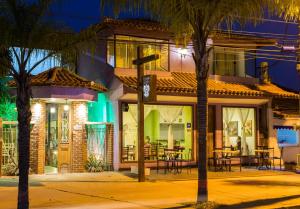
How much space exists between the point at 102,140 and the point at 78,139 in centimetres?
137

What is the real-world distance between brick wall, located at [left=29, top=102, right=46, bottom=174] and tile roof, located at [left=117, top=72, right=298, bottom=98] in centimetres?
362

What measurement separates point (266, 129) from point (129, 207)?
14.4m

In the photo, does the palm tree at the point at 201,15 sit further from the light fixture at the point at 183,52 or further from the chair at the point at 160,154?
the light fixture at the point at 183,52

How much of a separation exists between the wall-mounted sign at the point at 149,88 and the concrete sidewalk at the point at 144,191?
9.89 feet

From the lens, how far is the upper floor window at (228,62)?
1019 inches

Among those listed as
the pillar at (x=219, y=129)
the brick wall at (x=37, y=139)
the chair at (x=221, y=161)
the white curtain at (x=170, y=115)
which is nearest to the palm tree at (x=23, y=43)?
the brick wall at (x=37, y=139)

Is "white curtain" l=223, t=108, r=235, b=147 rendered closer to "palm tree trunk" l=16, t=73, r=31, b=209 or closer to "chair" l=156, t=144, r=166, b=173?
"chair" l=156, t=144, r=166, b=173

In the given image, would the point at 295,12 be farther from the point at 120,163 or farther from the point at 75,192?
the point at 120,163

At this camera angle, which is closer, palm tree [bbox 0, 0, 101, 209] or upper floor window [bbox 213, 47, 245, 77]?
palm tree [bbox 0, 0, 101, 209]

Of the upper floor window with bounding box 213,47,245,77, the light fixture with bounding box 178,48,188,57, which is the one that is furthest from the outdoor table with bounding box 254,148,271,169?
the light fixture with bounding box 178,48,188,57

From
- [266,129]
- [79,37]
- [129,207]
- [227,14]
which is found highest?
[227,14]

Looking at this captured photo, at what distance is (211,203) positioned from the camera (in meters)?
13.0

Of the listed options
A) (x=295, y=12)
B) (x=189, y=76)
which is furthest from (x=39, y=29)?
(x=189, y=76)

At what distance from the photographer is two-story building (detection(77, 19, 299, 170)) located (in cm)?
2227
